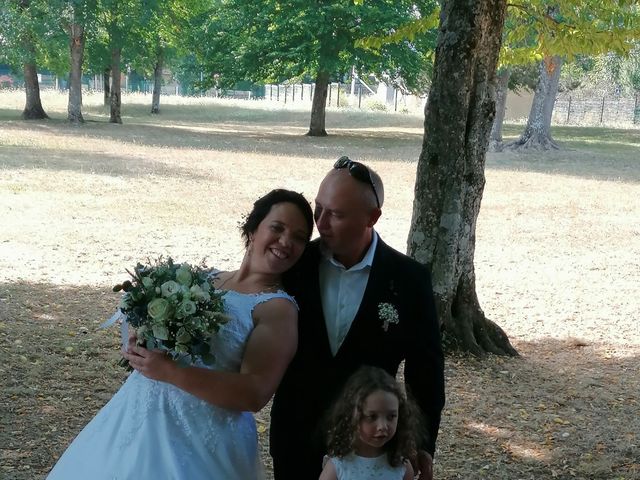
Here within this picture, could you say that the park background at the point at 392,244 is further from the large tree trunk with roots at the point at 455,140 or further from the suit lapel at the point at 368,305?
the suit lapel at the point at 368,305

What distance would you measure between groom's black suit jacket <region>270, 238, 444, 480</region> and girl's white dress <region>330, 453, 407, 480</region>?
0.35ft

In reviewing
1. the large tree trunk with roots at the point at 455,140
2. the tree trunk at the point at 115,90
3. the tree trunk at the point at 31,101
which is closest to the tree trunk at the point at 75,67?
the tree trunk at the point at 31,101

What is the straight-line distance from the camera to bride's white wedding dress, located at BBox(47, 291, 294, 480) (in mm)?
2453

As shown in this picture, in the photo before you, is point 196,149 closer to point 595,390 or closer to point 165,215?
point 165,215

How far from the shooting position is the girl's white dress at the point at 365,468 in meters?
2.64

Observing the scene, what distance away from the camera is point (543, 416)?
6.13 m

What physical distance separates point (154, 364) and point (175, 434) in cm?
24

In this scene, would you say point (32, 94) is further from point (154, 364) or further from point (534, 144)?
point (154, 364)

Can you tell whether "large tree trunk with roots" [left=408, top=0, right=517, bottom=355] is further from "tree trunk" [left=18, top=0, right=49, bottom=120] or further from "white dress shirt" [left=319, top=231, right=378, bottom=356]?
"tree trunk" [left=18, top=0, right=49, bottom=120]

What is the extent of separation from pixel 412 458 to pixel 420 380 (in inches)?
9.7

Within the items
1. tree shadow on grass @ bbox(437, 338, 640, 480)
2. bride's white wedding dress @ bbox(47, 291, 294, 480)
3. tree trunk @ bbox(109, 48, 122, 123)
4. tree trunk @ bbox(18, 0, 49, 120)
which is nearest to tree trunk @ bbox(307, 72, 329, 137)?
tree trunk @ bbox(109, 48, 122, 123)

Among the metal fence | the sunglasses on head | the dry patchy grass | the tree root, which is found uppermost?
the sunglasses on head

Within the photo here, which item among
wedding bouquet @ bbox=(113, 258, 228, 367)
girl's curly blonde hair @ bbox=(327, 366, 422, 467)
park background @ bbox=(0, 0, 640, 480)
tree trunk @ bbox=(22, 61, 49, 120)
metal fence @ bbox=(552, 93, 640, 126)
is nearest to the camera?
wedding bouquet @ bbox=(113, 258, 228, 367)

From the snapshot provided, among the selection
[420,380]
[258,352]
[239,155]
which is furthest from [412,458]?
[239,155]
